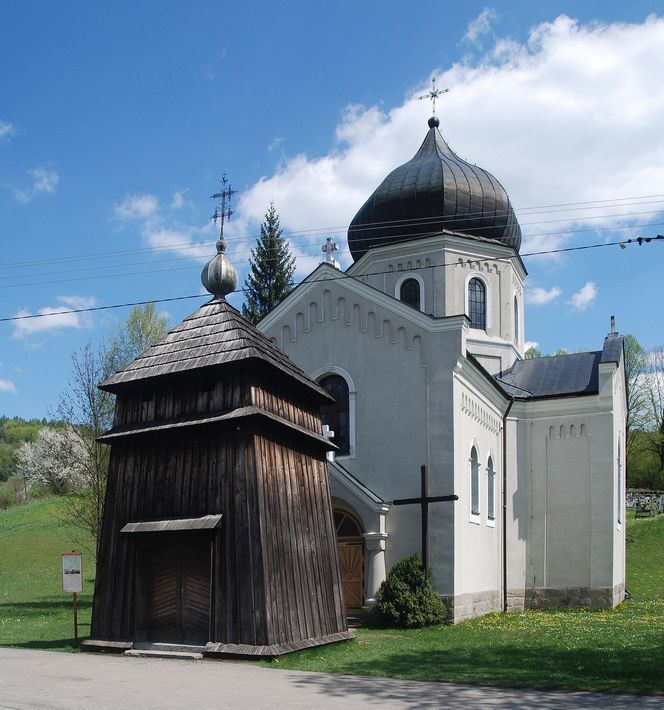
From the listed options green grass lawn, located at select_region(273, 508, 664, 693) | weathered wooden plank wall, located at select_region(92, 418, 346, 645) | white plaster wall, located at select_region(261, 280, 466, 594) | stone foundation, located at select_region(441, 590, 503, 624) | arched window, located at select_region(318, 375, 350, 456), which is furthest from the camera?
arched window, located at select_region(318, 375, 350, 456)

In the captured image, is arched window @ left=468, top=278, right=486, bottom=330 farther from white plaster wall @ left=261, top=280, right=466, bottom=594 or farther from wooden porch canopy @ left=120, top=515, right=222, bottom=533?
wooden porch canopy @ left=120, top=515, right=222, bottom=533

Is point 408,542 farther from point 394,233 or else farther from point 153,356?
point 394,233

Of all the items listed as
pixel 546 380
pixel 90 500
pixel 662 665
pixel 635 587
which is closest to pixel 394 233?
pixel 546 380

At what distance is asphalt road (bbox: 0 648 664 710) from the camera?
388 inches

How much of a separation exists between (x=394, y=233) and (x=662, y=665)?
16.9 m

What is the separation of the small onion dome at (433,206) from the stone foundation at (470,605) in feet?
35.0

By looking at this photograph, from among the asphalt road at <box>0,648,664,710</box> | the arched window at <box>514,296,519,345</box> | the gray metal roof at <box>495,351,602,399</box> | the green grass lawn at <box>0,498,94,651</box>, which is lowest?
the green grass lawn at <box>0,498,94,651</box>

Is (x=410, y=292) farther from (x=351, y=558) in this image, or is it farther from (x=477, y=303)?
(x=351, y=558)

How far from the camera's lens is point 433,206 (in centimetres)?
2669

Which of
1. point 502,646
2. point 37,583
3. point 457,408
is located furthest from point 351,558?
point 37,583

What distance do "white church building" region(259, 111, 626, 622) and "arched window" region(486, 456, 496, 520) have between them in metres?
0.06

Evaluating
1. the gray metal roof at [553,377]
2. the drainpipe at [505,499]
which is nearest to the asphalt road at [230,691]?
the drainpipe at [505,499]

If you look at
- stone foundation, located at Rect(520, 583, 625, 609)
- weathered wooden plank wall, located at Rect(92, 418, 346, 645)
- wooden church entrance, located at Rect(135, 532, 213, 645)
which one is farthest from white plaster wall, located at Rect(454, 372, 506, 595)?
wooden church entrance, located at Rect(135, 532, 213, 645)

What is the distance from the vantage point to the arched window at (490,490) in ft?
77.6
